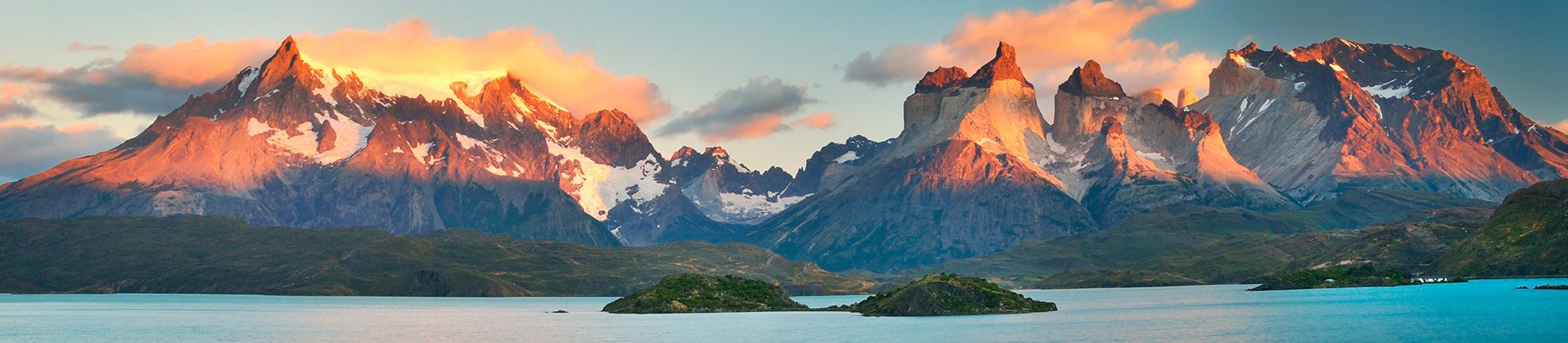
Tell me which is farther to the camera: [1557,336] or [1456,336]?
Result: [1456,336]

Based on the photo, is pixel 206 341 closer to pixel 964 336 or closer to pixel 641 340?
pixel 641 340

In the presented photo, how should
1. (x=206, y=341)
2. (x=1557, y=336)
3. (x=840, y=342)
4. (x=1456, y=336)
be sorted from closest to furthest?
(x=1557, y=336), (x=1456, y=336), (x=840, y=342), (x=206, y=341)

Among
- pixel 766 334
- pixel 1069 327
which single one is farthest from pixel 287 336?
pixel 1069 327

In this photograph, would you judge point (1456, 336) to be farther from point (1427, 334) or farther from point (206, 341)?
point (206, 341)

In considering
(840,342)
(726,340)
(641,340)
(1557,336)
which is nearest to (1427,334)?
(1557,336)

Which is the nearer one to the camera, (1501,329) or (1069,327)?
(1501,329)

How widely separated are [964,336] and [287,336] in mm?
95099

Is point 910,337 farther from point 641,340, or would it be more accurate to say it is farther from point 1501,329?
point 1501,329

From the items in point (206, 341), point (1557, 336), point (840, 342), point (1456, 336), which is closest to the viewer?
point (1557, 336)

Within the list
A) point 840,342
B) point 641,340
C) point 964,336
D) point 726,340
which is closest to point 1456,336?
point 964,336

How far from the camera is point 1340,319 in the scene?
629ft

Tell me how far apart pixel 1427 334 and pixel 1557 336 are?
1735cm

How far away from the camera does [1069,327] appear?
198125 mm

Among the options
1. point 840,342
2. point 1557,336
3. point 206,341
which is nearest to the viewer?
point 1557,336
